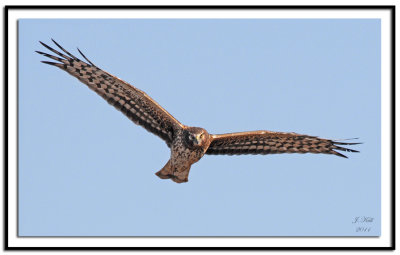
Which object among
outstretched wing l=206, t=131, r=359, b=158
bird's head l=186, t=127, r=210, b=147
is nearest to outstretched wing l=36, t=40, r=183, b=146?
bird's head l=186, t=127, r=210, b=147

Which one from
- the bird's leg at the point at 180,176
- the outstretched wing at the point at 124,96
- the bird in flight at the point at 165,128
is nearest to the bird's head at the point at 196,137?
the bird in flight at the point at 165,128

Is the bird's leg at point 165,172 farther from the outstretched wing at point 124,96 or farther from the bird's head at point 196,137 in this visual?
the bird's head at point 196,137

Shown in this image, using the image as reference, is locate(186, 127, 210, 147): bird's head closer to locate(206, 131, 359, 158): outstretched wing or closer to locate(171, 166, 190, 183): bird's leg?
locate(206, 131, 359, 158): outstretched wing

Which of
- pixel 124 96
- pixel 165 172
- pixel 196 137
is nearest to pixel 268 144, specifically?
pixel 196 137
